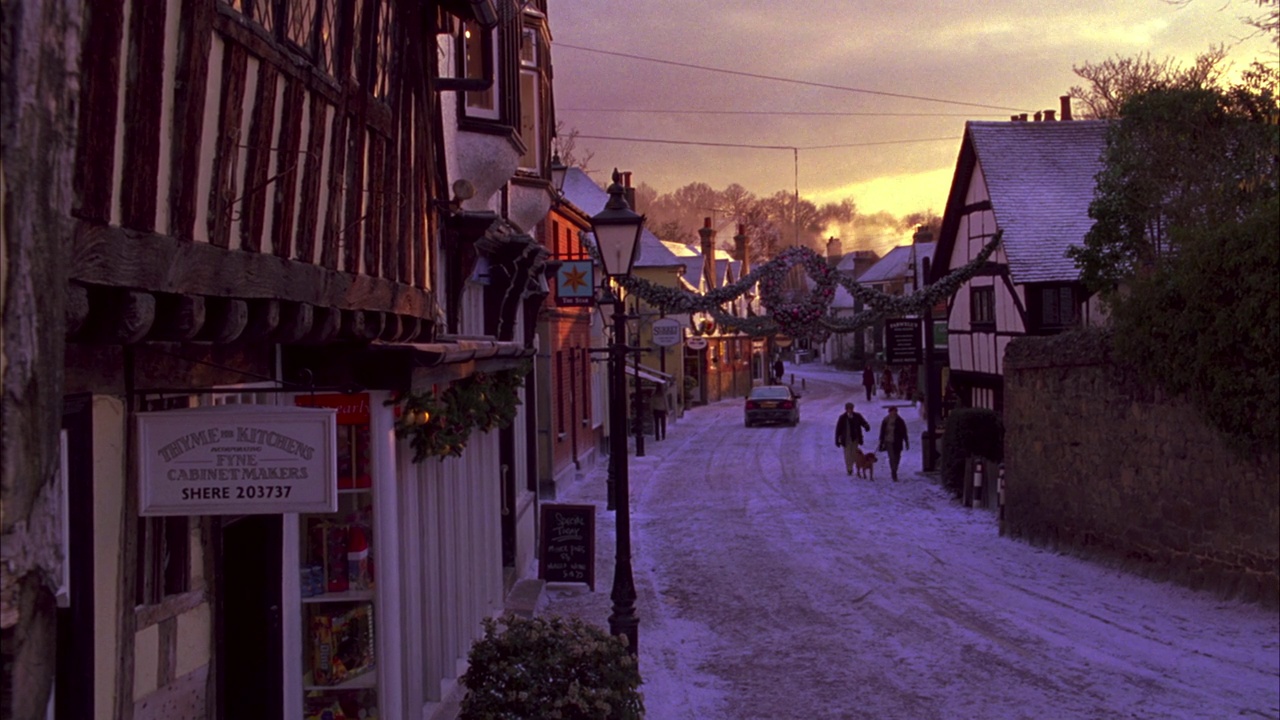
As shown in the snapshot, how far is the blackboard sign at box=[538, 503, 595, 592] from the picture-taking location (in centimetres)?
1448

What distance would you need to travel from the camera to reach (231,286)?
207 inches

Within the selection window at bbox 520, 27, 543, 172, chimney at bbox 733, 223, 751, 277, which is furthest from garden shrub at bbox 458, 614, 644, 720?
chimney at bbox 733, 223, 751, 277

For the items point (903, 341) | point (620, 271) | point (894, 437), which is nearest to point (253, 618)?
point (620, 271)

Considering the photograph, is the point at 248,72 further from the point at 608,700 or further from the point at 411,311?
the point at 608,700

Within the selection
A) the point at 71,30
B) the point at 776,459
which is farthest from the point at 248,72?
the point at 776,459

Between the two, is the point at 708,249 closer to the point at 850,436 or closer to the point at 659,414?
the point at 659,414

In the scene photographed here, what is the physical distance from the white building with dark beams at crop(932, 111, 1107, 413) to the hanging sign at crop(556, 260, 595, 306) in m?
8.32

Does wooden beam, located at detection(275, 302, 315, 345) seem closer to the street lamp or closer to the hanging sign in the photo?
the street lamp

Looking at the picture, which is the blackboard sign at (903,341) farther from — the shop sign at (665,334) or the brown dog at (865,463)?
the shop sign at (665,334)

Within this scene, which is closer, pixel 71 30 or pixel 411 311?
pixel 71 30

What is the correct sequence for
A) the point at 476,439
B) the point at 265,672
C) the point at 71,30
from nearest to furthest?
the point at 71,30 < the point at 265,672 < the point at 476,439

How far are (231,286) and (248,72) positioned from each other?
3.31 ft

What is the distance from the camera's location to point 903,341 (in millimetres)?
28703

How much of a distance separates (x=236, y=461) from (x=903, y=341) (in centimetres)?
2463
